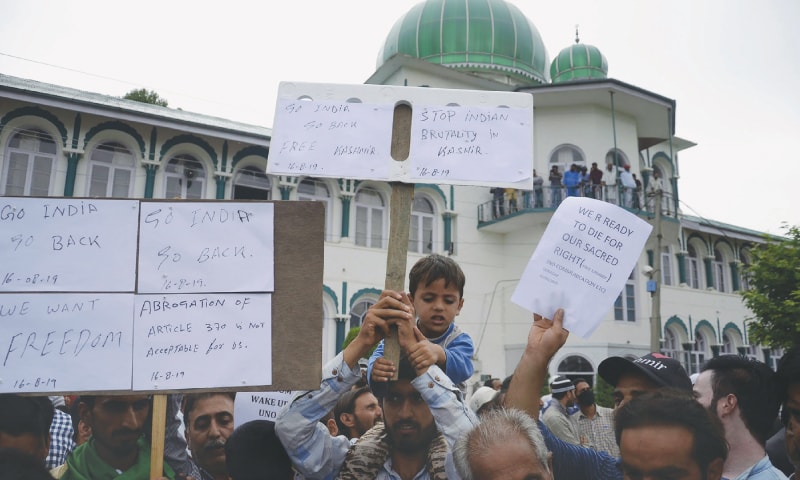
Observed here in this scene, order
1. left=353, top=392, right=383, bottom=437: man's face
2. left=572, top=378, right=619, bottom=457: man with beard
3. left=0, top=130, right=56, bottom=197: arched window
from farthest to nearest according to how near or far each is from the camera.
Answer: left=0, top=130, right=56, bottom=197: arched window, left=572, top=378, right=619, bottom=457: man with beard, left=353, top=392, right=383, bottom=437: man's face

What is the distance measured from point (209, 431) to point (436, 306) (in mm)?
1263

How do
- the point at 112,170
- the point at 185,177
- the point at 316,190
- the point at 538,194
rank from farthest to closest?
the point at 538,194
the point at 316,190
the point at 185,177
the point at 112,170

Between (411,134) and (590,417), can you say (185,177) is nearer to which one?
(590,417)

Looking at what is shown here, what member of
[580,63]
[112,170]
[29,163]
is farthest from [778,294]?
[29,163]

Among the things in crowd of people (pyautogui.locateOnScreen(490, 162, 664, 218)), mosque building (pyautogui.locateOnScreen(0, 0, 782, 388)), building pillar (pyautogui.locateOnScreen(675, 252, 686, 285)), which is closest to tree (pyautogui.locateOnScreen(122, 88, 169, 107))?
mosque building (pyautogui.locateOnScreen(0, 0, 782, 388))

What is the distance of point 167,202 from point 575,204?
1798 mm

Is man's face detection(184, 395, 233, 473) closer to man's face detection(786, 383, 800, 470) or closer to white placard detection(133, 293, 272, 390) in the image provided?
white placard detection(133, 293, 272, 390)

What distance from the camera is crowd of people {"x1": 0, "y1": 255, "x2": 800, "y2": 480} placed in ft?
7.27

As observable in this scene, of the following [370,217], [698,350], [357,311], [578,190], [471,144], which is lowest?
[698,350]

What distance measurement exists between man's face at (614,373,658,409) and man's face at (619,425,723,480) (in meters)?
0.53

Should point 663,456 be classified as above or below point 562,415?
above

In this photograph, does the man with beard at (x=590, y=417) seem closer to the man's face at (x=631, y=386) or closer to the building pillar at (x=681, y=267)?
the man's face at (x=631, y=386)

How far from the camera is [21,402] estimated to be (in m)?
2.66

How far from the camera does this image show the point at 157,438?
2564 mm
